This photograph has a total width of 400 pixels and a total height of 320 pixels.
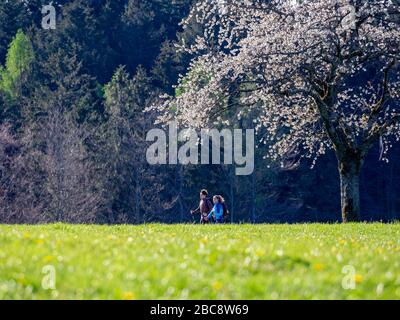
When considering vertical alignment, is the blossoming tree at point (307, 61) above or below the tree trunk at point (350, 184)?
above

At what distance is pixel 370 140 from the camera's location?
29.8 metres

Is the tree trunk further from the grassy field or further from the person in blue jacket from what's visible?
the grassy field

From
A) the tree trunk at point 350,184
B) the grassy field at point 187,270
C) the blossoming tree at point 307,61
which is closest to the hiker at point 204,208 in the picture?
the blossoming tree at point 307,61

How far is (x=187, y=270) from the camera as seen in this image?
11.3 m

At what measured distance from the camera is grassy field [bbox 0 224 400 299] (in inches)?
402

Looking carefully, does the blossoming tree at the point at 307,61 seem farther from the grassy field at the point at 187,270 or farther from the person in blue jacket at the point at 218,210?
the grassy field at the point at 187,270

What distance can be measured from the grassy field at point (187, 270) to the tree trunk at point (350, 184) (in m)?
16.0

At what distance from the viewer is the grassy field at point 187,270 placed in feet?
33.5

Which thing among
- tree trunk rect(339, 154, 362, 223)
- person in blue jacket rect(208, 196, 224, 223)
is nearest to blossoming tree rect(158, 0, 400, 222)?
tree trunk rect(339, 154, 362, 223)

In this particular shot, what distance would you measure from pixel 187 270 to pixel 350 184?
19820mm

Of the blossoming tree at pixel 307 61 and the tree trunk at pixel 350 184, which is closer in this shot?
the blossoming tree at pixel 307 61

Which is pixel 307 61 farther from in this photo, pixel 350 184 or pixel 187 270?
pixel 187 270

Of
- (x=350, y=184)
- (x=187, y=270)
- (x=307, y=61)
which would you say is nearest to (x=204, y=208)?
(x=350, y=184)

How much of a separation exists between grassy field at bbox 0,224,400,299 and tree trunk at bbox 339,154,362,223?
15982 mm
